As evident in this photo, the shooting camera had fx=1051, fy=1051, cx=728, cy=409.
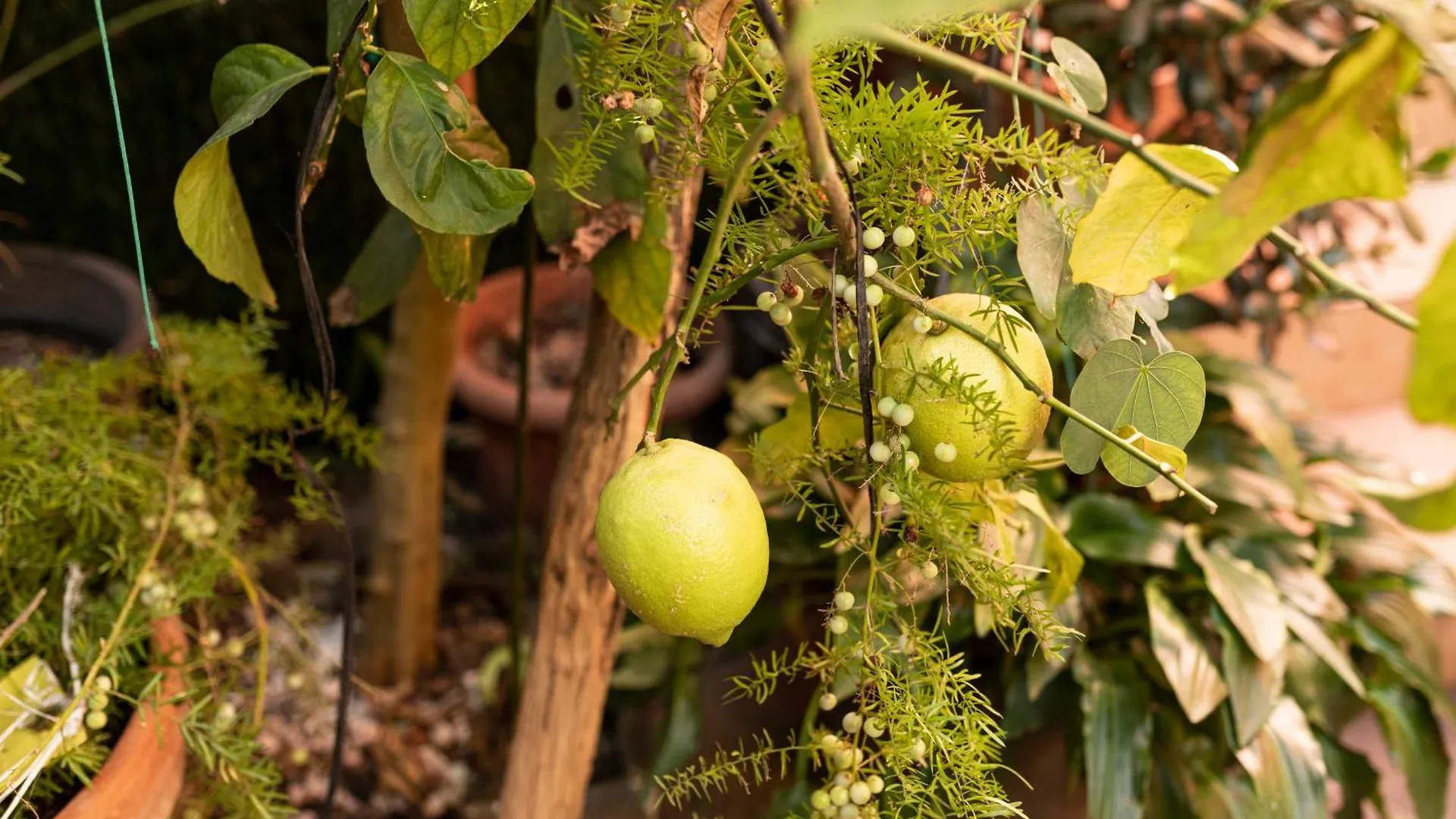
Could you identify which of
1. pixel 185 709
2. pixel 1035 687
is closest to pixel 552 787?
pixel 185 709

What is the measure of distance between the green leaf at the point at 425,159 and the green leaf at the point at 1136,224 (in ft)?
0.70

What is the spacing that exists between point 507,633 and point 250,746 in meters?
0.70

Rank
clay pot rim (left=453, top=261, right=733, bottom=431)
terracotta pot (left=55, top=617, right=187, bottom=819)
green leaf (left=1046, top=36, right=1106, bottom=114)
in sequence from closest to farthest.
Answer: green leaf (left=1046, top=36, right=1106, bottom=114)
terracotta pot (left=55, top=617, right=187, bottom=819)
clay pot rim (left=453, top=261, right=733, bottom=431)

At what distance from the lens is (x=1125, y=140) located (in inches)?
12.0

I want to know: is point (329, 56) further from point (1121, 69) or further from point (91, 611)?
point (1121, 69)

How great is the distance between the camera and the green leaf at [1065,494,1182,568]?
0.96m

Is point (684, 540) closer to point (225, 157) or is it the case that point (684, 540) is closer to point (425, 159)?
point (425, 159)

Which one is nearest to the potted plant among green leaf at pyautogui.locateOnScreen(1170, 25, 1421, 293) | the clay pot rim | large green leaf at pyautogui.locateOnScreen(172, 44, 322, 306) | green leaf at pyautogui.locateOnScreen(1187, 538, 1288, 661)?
large green leaf at pyautogui.locateOnScreen(172, 44, 322, 306)

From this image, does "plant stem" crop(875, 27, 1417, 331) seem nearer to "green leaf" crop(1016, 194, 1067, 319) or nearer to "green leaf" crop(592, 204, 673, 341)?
"green leaf" crop(1016, 194, 1067, 319)

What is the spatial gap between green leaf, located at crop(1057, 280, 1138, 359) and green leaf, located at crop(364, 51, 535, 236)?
0.22m

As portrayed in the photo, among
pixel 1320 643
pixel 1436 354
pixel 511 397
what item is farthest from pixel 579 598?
pixel 511 397

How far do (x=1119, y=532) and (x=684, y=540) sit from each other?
28.1 inches

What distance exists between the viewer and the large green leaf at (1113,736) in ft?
2.83

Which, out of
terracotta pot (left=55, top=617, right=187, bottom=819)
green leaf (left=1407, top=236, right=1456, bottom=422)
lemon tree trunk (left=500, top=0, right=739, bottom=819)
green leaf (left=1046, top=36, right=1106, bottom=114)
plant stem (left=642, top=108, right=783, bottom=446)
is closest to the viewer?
green leaf (left=1407, top=236, right=1456, bottom=422)
